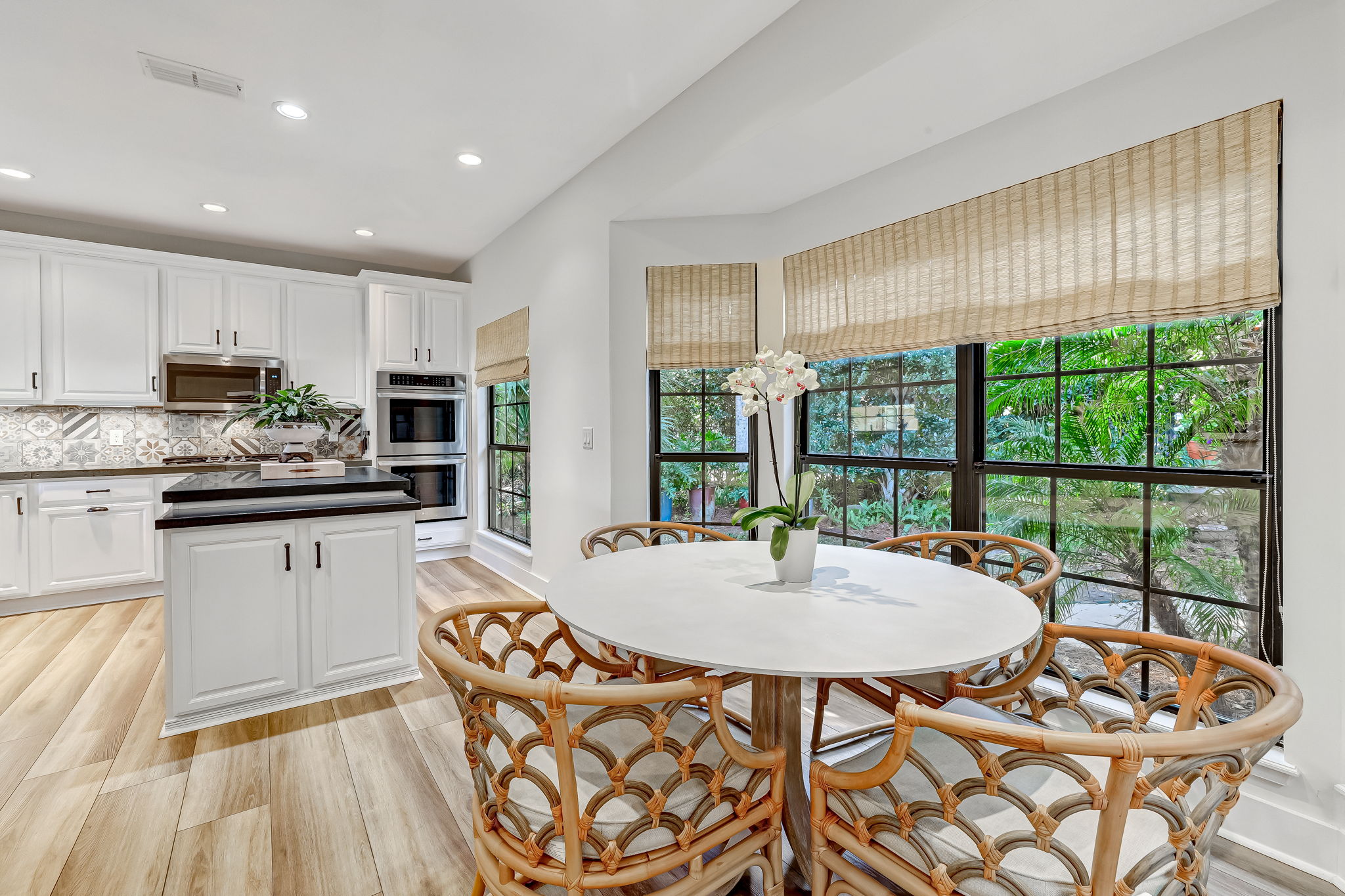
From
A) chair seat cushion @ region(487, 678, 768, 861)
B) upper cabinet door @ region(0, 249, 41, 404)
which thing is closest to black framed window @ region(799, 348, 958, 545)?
chair seat cushion @ region(487, 678, 768, 861)

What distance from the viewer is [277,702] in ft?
8.15

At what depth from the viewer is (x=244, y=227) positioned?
4379 mm

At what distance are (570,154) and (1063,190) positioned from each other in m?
2.32

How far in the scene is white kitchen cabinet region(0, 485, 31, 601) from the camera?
364 centimetres

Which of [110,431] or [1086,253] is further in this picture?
[110,431]

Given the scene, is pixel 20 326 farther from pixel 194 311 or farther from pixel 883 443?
pixel 883 443

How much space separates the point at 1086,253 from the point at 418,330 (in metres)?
4.50

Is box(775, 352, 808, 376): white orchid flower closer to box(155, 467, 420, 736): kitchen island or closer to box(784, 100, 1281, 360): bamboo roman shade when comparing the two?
box(784, 100, 1281, 360): bamboo roman shade

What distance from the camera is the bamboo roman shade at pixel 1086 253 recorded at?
5.55ft

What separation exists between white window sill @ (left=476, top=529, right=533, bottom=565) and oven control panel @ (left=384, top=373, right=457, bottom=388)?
4.07ft

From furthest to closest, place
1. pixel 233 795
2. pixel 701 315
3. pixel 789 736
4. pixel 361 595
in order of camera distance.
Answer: pixel 701 315, pixel 361 595, pixel 233 795, pixel 789 736

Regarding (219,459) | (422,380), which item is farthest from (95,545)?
(422,380)

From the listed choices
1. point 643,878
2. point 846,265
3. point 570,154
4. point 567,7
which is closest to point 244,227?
point 570,154

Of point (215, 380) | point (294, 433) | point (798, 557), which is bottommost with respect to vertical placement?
point (798, 557)
